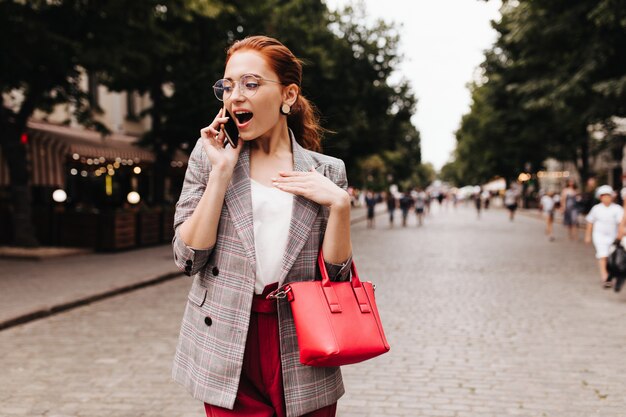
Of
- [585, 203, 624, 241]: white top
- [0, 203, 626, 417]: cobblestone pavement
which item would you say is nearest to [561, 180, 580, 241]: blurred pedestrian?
[0, 203, 626, 417]: cobblestone pavement

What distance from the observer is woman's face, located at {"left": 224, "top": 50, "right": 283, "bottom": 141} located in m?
2.12

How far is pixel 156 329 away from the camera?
7.54 metres

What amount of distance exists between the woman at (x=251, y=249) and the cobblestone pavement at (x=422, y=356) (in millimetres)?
2733

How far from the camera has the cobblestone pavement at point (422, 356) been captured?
194 inches

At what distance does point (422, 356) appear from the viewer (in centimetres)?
639

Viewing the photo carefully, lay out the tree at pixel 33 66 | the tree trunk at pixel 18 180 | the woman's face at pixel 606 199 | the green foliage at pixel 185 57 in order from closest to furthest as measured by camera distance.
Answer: the woman's face at pixel 606 199, the tree at pixel 33 66, the green foliage at pixel 185 57, the tree trunk at pixel 18 180

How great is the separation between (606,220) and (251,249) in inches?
377

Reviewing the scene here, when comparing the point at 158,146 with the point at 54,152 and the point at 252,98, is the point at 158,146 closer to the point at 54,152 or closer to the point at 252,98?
the point at 54,152

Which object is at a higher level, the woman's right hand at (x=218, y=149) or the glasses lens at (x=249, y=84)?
the glasses lens at (x=249, y=84)

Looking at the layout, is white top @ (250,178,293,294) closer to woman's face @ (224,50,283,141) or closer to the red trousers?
the red trousers

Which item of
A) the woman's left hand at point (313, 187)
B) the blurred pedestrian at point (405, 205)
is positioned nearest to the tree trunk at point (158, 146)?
the blurred pedestrian at point (405, 205)

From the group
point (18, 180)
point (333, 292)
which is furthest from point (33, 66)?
point (333, 292)

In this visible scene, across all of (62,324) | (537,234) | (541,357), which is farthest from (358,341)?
(537,234)

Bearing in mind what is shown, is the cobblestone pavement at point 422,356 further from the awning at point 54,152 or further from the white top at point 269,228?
the awning at point 54,152
